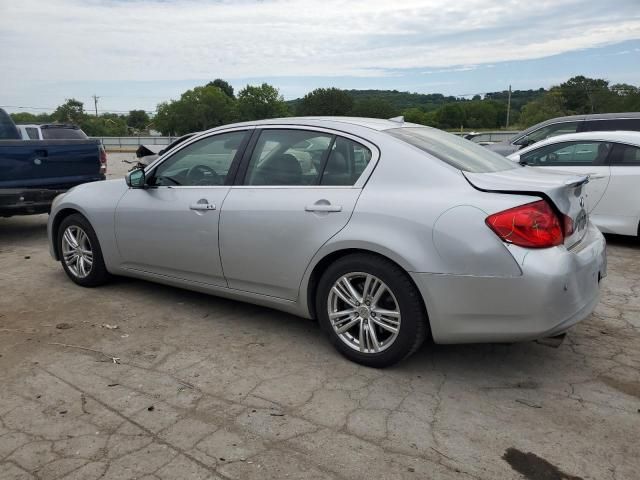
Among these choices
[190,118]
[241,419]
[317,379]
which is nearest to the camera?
[241,419]

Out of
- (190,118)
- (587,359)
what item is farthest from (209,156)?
(190,118)

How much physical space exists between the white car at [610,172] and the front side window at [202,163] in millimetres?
4443

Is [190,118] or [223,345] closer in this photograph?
[223,345]

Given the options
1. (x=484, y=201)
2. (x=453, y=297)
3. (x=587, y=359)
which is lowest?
(x=587, y=359)

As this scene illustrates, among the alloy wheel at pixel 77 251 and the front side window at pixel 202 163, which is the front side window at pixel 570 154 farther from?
the alloy wheel at pixel 77 251

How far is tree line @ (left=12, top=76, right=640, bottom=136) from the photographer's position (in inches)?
1503

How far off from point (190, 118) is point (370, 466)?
8952 centimetres

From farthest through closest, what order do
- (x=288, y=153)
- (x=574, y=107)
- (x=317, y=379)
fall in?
(x=574, y=107), (x=288, y=153), (x=317, y=379)

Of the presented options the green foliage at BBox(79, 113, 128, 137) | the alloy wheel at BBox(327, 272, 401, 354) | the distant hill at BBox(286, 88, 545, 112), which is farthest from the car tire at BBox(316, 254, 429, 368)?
the green foliage at BBox(79, 113, 128, 137)

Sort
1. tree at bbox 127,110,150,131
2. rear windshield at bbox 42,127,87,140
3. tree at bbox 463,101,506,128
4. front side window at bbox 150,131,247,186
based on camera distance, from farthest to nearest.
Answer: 1. tree at bbox 127,110,150,131
2. tree at bbox 463,101,506,128
3. rear windshield at bbox 42,127,87,140
4. front side window at bbox 150,131,247,186

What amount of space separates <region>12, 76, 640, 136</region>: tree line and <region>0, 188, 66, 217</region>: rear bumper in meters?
18.7

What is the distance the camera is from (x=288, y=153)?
13.3ft

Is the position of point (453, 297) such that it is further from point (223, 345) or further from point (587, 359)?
point (223, 345)

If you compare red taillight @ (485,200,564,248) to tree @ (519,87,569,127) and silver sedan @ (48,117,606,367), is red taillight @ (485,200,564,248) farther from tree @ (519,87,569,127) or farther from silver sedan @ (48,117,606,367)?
tree @ (519,87,569,127)
